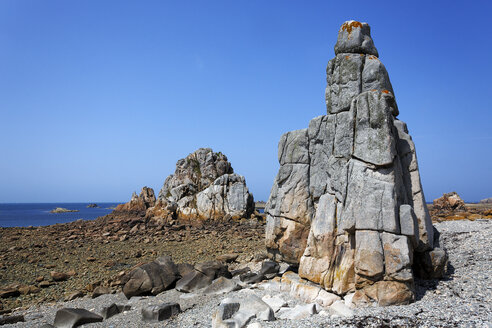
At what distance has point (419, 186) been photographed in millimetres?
14203

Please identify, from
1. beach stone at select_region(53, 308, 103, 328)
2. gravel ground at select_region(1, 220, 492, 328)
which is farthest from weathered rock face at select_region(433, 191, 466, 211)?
beach stone at select_region(53, 308, 103, 328)

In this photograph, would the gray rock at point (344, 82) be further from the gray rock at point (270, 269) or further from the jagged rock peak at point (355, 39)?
the gray rock at point (270, 269)

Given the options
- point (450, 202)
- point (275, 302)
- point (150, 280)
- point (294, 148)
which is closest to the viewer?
point (275, 302)

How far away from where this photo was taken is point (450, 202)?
36531 millimetres

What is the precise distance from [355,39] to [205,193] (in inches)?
1387

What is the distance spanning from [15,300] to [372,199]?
1998 centimetres

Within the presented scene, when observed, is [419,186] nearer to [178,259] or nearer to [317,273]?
[317,273]

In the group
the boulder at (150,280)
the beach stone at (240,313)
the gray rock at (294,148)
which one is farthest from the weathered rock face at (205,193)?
the beach stone at (240,313)

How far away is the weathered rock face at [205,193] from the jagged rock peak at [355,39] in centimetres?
3163

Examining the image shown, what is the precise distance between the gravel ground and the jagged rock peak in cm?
1066

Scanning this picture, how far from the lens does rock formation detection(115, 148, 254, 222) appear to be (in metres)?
46.2

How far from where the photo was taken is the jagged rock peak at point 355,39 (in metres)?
16.3

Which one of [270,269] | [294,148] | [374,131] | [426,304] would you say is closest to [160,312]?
[270,269]

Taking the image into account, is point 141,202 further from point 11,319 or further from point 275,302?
point 275,302
